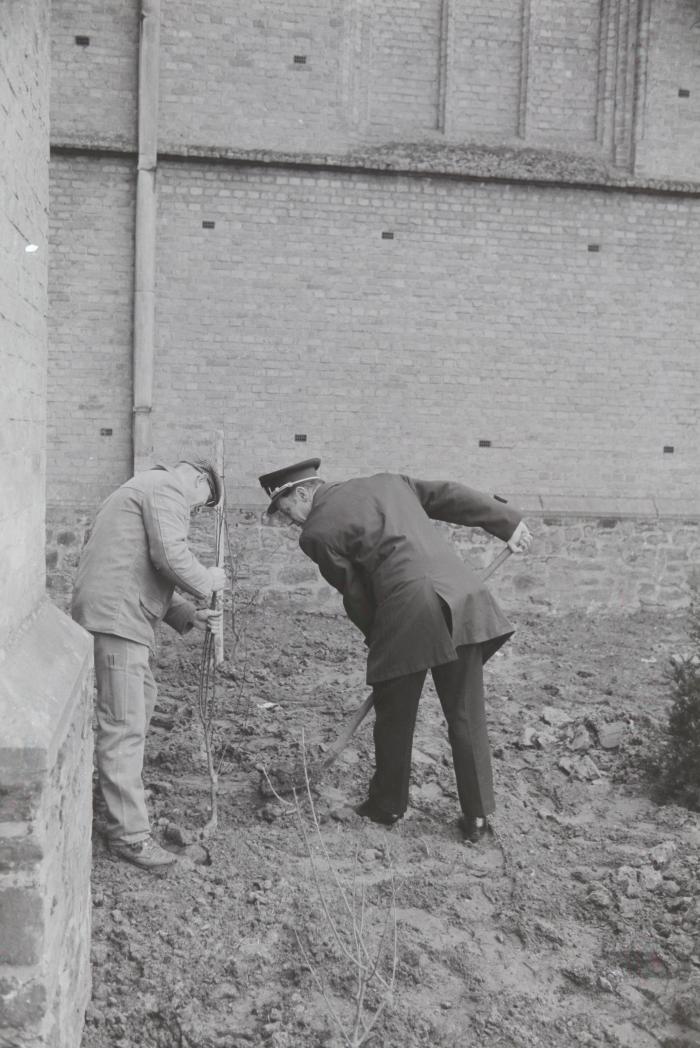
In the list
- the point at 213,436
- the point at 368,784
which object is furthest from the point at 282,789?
the point at 213,436

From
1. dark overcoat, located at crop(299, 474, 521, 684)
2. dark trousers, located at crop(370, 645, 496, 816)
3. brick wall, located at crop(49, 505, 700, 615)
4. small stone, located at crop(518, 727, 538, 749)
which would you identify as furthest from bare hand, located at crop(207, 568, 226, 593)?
brick wall, located at crop(49, 505, 700, 615)

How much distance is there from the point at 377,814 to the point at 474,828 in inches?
19.2

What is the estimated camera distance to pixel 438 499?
492 cm

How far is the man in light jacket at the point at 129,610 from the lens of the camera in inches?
158

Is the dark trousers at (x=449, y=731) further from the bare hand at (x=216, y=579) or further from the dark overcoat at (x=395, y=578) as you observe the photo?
the bare hand at (x=216, y=579)

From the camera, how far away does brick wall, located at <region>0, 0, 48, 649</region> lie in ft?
8.64

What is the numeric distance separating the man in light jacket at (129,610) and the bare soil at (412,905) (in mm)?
221

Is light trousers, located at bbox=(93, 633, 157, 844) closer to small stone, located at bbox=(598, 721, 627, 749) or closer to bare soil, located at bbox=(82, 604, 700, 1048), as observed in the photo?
bare soil, located at bbox=(82, 604, 700, 1048)

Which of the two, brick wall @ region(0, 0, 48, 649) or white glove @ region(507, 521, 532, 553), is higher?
brick wall @ region(0, 0, 48, 649)

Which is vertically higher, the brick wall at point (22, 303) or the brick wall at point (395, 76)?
the brick wall at point (395, 76)

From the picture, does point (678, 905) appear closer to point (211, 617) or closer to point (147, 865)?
point (147, 865)

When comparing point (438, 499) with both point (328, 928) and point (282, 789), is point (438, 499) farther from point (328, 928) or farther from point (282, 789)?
point (328, 928)

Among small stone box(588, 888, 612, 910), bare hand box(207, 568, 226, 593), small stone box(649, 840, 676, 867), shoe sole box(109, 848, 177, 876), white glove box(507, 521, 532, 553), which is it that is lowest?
small stone box(588, 888, 612, 910)

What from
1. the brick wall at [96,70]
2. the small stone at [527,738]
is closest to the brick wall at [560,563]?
the small stone at [527,738]
